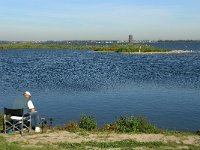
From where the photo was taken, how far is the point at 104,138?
48.7ft

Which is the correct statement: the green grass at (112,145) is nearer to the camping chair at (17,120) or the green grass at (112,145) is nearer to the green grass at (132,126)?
the camping chair at (17,120)

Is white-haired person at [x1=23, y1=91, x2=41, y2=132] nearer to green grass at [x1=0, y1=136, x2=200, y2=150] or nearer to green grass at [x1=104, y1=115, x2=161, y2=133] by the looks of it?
green grass at [x1=0, y1=136, x2=200, y2=150]

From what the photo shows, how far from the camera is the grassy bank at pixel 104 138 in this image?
1366cm

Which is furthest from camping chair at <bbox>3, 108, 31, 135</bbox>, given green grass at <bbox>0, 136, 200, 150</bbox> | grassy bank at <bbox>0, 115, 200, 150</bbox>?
green grass at <bbox>0, 136, 200, 150</bbox>

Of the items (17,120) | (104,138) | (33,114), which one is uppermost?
(33,114)

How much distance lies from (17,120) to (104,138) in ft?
12.5

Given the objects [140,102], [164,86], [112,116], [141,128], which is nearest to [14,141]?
[141,128]

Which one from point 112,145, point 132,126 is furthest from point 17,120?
point 132,126

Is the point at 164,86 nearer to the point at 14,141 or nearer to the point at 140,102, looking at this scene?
the point at 140,102

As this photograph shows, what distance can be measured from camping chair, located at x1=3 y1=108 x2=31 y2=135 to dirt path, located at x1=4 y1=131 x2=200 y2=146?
0.57 meters

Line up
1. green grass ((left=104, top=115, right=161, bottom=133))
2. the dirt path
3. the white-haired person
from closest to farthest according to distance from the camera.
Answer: the dirt path < the white-haired person < green grass ((left=104, top=115, right=161, bottom=133))

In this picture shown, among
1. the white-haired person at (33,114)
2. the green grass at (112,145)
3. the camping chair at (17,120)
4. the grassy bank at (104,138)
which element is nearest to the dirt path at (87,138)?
the grassy bank at (104,138)

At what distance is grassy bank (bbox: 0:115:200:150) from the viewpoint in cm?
1366

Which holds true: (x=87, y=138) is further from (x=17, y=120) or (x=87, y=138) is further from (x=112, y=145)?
(x=17, y=120)
